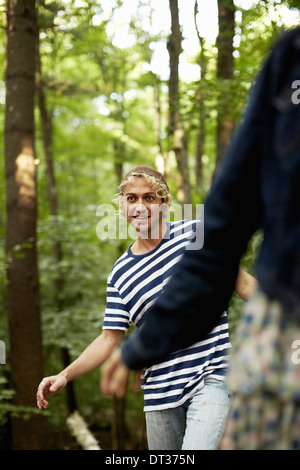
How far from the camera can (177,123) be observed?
837cm

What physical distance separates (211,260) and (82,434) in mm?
7650

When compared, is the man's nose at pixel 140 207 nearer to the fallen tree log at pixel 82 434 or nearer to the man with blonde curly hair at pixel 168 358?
the man with blonde curly hair at pixel 168 358

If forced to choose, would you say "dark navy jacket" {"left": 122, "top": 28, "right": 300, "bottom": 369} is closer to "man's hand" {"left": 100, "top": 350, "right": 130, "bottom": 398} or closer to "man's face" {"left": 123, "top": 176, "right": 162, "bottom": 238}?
"man's hand" {"left": 100, "top": 350, "right": 130, "bottom": 398}

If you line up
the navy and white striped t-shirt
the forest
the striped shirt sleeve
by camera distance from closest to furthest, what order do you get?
1. the navy and white striped t-shirt
2. the striped shirt sleeve
3. the forest

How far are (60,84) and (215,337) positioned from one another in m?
11.4

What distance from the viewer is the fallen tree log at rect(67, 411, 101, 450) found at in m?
7.46

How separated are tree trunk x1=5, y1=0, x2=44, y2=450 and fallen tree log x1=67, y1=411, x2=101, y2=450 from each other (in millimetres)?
652

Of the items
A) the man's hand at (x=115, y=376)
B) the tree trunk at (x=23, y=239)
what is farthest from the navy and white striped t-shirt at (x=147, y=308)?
the tree trunk at (x=23, y=239)

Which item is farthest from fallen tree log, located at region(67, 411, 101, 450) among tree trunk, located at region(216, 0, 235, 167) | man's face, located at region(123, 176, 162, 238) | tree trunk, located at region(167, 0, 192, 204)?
man's face, located at region(123, 176, 162, 238)

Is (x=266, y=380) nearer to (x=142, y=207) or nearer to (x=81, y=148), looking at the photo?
(x=142, y=207)

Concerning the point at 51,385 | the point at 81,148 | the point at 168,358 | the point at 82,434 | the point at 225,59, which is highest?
the point at 81,148

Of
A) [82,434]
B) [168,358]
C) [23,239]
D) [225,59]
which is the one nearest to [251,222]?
[168,358]

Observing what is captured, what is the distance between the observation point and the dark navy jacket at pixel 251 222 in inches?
41.6

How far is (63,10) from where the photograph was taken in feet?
32.4
